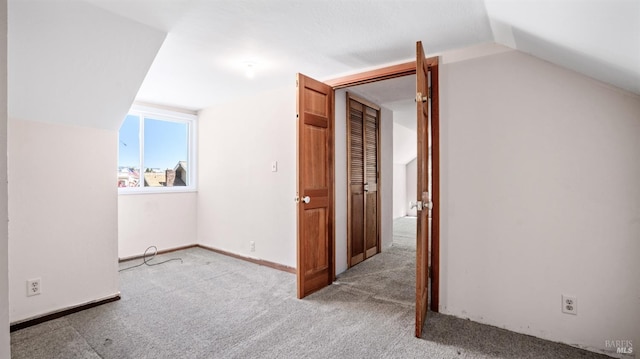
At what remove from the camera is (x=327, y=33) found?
2.16m

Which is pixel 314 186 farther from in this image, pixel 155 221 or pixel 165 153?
pixel 165 153

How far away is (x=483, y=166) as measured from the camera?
225cm

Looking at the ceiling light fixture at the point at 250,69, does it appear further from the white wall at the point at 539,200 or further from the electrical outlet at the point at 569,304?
the electrical outlet at the point at 569,304

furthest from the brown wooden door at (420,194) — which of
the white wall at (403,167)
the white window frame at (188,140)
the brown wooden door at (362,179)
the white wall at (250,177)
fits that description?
the white wall at (403,167)

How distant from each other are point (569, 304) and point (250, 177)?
10.6ft

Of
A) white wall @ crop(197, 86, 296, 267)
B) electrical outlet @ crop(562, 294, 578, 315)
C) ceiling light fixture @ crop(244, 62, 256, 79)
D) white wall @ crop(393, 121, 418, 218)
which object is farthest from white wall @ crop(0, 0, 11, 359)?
white wall @ crop(393, 121, 418, 218)

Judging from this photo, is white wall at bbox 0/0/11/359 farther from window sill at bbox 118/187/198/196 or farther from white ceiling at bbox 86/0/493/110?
window sill at bbox 118/187/198/196

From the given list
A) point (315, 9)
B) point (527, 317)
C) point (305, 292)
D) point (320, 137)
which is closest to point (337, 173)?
point (320, 137)

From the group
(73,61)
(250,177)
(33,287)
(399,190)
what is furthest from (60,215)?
(399,190)

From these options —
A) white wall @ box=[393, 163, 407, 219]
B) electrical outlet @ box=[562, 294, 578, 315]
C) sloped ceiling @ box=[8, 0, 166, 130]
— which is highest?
sloped ceiling @ box=[8, 0, 166, 130]

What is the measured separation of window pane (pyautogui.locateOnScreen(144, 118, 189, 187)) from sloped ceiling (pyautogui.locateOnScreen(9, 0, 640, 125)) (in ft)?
6.09

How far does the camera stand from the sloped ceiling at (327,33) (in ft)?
4.62

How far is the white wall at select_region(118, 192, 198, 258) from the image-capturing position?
12.8 ft

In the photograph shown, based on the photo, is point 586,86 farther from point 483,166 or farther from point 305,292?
point 305,292
